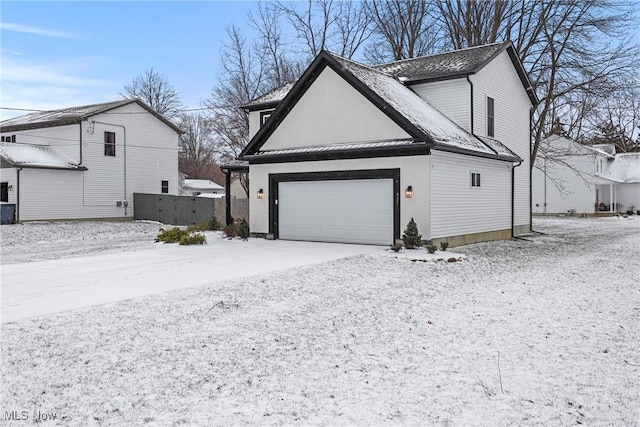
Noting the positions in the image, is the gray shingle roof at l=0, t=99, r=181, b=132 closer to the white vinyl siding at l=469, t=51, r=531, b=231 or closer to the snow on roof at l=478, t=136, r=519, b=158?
the white vinyl siding at l=469, t=51, r=531, b=231

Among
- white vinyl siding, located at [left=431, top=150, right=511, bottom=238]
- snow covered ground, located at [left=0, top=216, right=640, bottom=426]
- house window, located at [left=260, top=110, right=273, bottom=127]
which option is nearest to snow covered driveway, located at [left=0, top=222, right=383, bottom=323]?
snow covered ground, located at [left=0, top=216, right=640, bottom=426]

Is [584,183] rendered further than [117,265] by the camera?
Yes

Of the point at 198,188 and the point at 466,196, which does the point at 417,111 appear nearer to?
the point at 466,196

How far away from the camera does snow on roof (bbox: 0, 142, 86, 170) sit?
23.8m

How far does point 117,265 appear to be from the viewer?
10.5m

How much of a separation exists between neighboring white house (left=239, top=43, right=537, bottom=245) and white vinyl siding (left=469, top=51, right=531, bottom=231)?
0.07m

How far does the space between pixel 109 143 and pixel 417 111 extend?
19.3 meters

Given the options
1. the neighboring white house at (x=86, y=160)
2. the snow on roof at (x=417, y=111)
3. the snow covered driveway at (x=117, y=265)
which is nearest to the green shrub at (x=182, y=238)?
the snow covered driveway at (x=117, y=265)

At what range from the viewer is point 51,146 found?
27156mm

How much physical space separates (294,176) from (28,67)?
12097 millimetres

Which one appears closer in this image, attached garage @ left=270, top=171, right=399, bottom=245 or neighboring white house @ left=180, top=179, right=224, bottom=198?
attached garage @ left=270, top=171, right=399, bottom=245

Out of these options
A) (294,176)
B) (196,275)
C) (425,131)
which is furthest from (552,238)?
(196,275)

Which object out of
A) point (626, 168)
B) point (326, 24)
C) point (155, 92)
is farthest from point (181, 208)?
point (626, 168)

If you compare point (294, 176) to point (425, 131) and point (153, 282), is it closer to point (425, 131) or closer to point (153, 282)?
point (425, 131)
